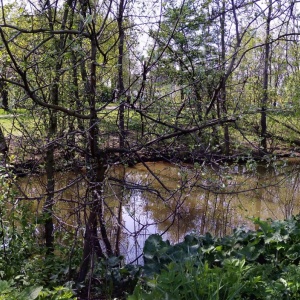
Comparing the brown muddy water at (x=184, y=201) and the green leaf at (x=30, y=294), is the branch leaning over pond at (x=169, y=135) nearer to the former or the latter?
the brown muddy water at (x=184, y=201)

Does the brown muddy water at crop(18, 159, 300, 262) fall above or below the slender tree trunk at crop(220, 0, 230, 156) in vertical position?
below

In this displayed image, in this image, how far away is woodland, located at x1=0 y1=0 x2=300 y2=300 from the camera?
8.01ft

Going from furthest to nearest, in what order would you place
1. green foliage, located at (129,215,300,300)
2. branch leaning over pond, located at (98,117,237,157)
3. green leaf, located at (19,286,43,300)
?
branch leaning over pond, located at (98,117,237,157), green foliage, located at (129,215,300,300), green leaf, located at (19,286,43,300)

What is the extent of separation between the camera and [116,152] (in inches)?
130

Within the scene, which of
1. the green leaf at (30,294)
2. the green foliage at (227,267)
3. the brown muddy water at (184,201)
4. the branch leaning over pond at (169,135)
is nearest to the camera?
the green leaf at (30,294)

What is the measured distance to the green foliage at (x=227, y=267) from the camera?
1992 millimetres

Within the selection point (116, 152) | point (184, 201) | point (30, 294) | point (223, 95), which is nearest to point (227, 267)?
point (30, 294)

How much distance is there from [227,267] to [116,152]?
1.45 meters

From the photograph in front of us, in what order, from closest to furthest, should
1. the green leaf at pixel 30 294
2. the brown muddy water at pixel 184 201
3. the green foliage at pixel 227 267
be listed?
the green leaf at pixel 30 294, the green foliage at pixel 227 267, the brown muddy water at pixel 184 201

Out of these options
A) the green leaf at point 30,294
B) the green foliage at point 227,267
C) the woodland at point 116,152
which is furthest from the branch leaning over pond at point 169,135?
the green leaf at point 30,294

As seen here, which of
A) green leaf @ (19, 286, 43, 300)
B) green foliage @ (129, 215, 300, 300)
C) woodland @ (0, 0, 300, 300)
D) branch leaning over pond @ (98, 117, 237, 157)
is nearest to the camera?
green leaf @ (19, 286, 43, 300)

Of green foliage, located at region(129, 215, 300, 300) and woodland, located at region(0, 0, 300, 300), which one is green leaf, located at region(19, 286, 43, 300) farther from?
green foliage, located at region(129, 215, 300, 300)

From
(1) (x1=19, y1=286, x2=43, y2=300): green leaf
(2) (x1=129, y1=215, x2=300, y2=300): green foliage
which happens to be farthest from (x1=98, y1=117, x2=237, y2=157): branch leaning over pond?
(1) (x1=19, y1=286, x2=43, y2=300): green leaf

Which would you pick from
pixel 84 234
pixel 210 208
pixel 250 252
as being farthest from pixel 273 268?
pixel 210 208
